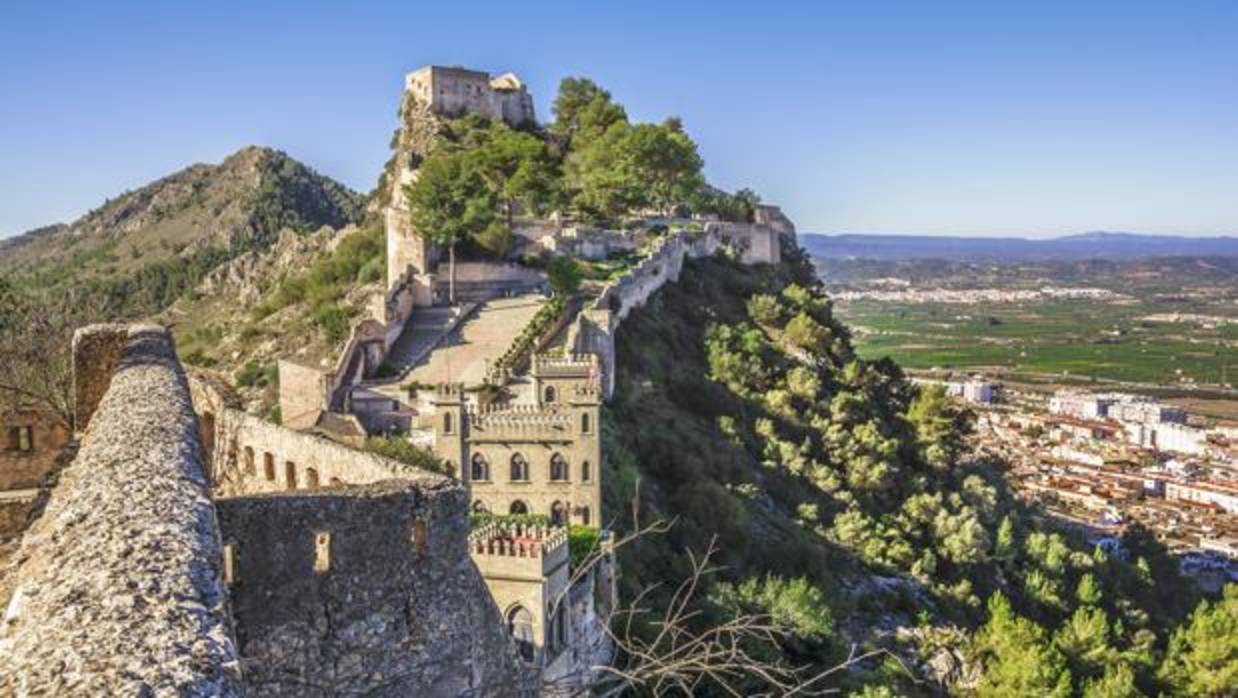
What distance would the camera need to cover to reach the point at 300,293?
53.2 meters

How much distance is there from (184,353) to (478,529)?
3647 centimetres

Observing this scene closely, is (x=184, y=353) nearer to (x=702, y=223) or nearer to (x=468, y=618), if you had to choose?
(x=702, y=223)

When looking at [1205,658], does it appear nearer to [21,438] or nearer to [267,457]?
[267,457]

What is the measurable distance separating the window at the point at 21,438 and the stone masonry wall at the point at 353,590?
1177 centimetres

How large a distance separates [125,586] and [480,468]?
2216 centimetres

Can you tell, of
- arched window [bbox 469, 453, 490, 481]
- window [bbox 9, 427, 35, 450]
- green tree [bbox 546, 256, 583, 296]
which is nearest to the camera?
window [bbox 9, 427, 35, 450]

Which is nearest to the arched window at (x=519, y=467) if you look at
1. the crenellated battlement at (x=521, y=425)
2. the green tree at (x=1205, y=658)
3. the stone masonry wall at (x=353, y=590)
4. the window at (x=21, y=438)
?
the crenellated battlement at (x=521, y=425)

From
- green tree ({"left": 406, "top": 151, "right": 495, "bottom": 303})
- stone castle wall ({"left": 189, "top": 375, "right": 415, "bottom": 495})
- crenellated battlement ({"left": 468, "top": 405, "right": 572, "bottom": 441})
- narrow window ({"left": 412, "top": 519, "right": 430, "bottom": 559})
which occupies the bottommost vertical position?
crenellated battlement ({"left": 468, "top": 405, "right": 572, "bottom": 441})

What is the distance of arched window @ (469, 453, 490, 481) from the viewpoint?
1027 inches

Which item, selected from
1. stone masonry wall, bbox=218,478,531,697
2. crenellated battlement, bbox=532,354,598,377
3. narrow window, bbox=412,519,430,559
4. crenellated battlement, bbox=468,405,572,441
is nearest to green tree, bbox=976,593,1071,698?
crenellated battlement, bbox=468,405,572,441

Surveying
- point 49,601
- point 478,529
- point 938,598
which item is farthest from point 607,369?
point 49,601

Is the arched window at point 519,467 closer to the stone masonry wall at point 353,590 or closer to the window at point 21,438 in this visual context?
the window at point 21,438

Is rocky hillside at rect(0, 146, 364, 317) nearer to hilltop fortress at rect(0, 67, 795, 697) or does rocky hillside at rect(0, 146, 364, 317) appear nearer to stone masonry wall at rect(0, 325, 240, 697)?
hilltop fortress at rect(0, 67, 795, 697)

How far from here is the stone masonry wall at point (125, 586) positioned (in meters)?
3.45
